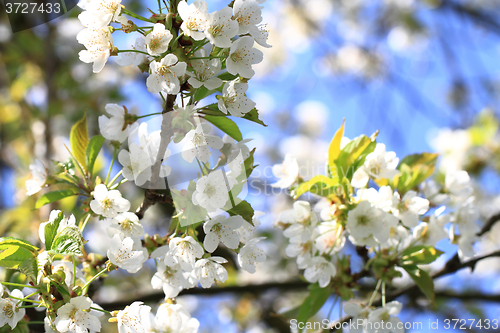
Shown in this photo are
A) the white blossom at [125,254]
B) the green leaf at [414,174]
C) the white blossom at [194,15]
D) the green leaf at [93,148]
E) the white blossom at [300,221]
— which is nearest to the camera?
the white blossom at [194,15]

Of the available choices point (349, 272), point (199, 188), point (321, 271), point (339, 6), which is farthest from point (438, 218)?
point (339, 6)

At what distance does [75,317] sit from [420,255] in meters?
1.12

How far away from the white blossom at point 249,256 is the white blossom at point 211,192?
19 cm

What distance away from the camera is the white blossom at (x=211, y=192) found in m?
0.94

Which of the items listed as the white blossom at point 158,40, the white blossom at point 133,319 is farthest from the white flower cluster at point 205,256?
the white blossom at point 158,40

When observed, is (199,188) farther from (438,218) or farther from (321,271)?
(438,218)

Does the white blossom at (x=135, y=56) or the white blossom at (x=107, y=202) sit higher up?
the white blossom at (x=135, y=56)

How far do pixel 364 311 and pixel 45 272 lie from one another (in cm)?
101

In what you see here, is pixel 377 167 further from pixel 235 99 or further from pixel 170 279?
pixel 170 279

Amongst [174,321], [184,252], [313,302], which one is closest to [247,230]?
[184,252]

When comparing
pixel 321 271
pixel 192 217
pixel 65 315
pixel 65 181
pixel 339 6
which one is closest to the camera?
pixel 65 315

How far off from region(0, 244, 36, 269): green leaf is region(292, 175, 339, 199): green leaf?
2.65 ft

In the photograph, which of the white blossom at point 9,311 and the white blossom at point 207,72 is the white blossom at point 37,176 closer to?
the white blossom at point 9,311

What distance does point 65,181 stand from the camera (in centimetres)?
120
